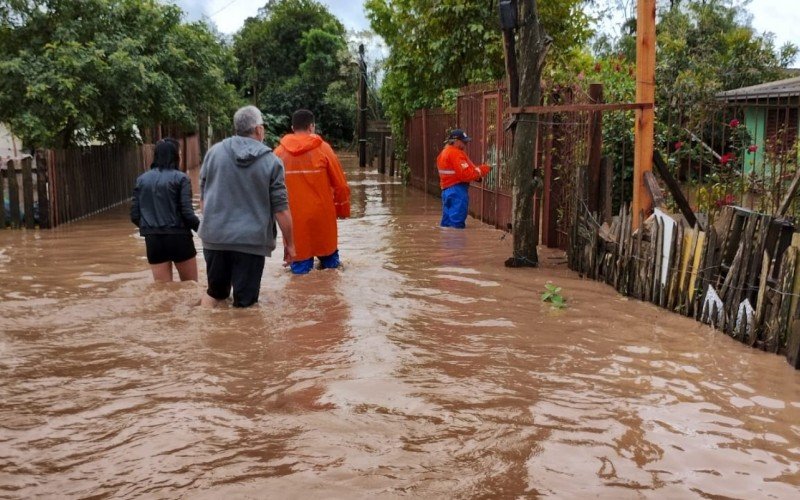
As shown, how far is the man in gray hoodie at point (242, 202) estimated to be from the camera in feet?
22.2

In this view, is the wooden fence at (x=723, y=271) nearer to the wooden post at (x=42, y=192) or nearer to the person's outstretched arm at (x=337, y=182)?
the person's outstretched arm at (x=337, y=182)

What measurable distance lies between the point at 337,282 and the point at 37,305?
270 centimetres

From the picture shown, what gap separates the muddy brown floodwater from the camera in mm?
3889

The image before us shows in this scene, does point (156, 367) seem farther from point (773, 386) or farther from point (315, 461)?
point (773, 386)

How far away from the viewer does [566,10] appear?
1817cm

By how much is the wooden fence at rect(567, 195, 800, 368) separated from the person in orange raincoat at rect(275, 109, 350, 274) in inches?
107

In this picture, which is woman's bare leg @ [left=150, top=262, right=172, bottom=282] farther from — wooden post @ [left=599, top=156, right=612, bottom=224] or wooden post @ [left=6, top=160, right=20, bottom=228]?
wooden post @ [left=6, top=160, right=20, bottom=228]

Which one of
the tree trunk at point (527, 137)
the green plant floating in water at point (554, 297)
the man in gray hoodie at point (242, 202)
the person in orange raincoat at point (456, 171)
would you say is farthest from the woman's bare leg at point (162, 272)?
the person in orange raincoat at point (456, 171)

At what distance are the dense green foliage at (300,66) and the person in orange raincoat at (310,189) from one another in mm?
41184

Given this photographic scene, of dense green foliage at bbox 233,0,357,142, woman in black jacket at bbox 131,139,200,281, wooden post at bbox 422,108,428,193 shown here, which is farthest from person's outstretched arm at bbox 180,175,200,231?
dense green foliage at bbox 233,0,357,142

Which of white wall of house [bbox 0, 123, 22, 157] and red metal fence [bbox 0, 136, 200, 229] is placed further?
white wall of house [bbox 0, 123, 22, 157]

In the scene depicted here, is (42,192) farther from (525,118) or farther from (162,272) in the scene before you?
(525,118)

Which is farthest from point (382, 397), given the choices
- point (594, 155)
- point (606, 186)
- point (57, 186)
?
point (57, 186)

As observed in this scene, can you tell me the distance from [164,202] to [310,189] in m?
1.64
